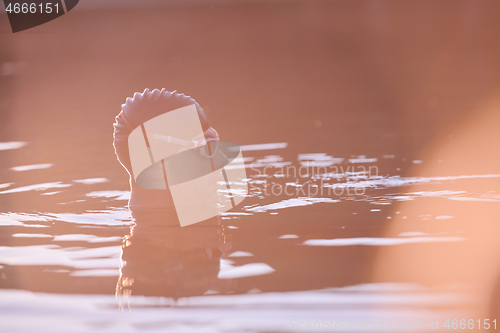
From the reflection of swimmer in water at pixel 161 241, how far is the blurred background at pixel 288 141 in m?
0.07

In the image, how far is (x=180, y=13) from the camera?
456 inches

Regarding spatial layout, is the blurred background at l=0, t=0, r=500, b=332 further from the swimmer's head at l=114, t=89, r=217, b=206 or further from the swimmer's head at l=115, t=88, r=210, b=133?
the swimmer's head at l=115, t=88, r=210, b=133

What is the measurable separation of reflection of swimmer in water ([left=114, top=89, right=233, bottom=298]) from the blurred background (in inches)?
2.8

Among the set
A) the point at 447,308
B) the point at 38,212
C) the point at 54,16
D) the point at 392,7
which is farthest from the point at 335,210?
the point at 54,16

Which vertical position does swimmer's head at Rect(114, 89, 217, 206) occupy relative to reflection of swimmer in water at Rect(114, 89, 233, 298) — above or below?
above

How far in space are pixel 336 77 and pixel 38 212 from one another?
24.6ft

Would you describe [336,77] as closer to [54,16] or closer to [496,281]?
[54,16]

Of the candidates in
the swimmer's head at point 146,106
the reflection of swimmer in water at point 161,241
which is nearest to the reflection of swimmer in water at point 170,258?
the reflection of swimmer in water at point 161,241

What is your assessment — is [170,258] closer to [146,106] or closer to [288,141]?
[146,106]

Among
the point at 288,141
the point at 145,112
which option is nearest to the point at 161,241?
the point at 145,112

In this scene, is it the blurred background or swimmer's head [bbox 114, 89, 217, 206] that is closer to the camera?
the blurred background

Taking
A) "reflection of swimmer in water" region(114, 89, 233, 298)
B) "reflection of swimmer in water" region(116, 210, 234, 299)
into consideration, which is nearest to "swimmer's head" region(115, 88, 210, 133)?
"reflection of swimmer in water" region(114, 89, 233, 298)

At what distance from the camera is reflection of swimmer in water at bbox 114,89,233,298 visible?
2447mm

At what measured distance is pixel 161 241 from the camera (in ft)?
9.72
